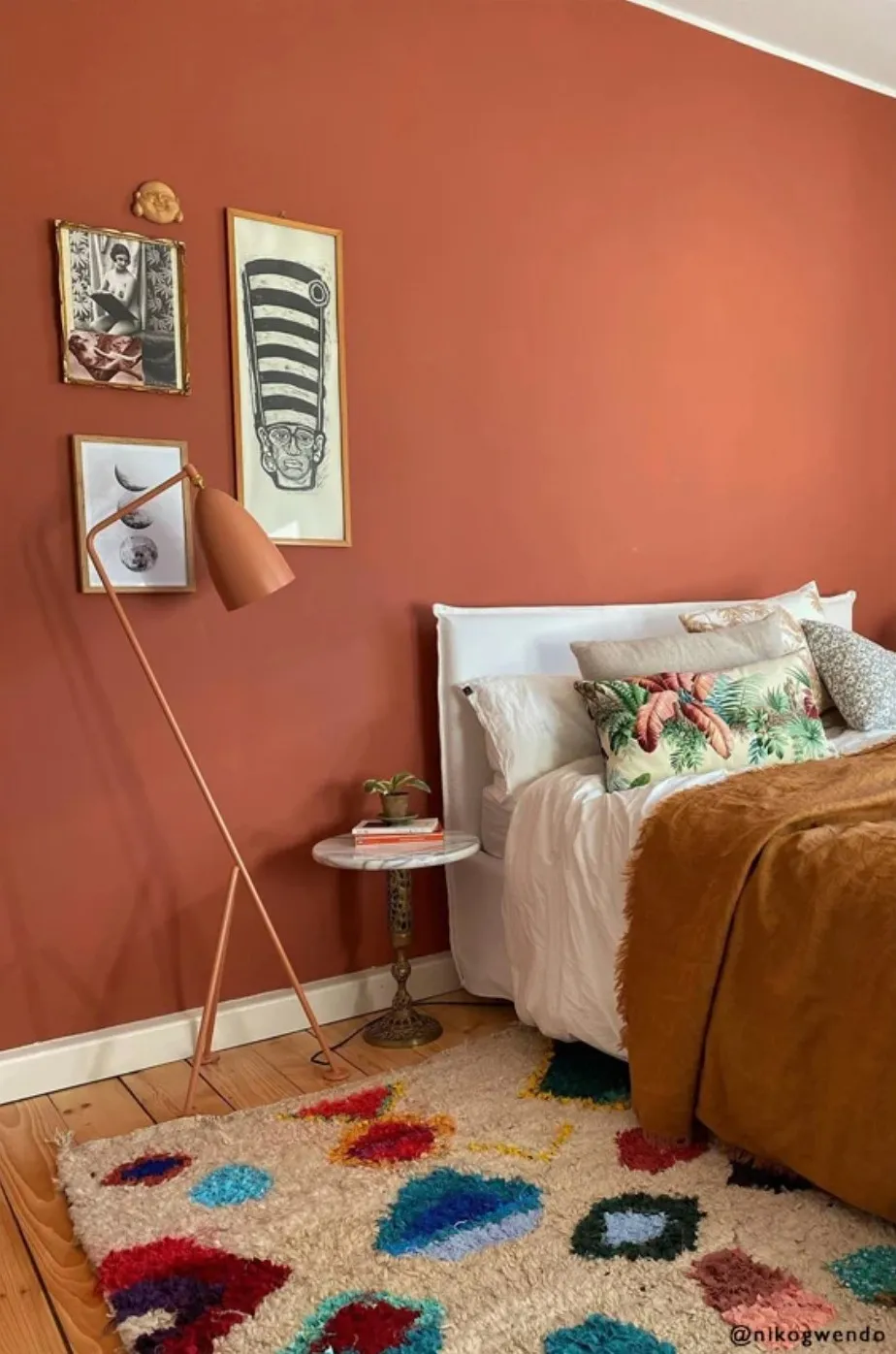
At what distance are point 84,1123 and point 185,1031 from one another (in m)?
0.37

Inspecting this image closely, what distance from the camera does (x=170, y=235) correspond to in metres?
2.58

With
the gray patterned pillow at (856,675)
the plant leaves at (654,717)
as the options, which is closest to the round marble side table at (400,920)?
the plant leaves at (654,717)

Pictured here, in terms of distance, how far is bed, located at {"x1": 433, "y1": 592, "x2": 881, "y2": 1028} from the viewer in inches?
91.4

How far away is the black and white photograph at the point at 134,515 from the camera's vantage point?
8.14 ft

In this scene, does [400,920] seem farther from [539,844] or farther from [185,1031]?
[185,1031]

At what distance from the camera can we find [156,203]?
2539mm

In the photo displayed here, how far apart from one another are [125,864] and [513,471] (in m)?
1.48

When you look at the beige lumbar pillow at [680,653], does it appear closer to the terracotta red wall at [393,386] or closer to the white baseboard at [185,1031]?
the terracotta red wall at [393,386]

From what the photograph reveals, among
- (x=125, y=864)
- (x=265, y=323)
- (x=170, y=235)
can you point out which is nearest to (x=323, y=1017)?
(x=125, y=864)

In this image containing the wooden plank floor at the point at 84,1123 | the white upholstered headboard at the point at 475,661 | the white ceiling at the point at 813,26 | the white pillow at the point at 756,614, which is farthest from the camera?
the white ceiling at the point at 813,26

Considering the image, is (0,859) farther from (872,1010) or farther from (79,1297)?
(872,1010)

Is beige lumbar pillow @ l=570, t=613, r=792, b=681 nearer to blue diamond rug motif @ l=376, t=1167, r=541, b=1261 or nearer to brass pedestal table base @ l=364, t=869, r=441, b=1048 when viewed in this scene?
brass pedestal table base @ l=364, t=869, r=441, b=1048

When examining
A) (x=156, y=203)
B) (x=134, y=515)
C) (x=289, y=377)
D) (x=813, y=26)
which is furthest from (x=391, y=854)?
(x=813, y=26)

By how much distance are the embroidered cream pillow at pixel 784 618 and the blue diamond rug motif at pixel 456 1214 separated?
1.51 m
